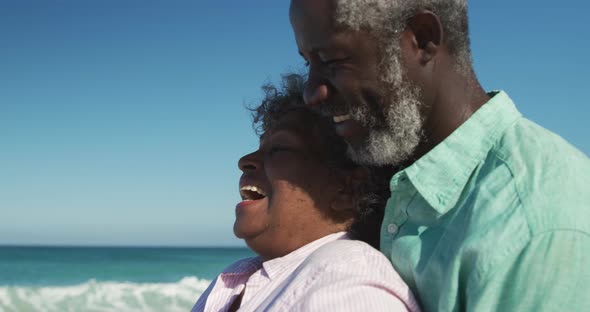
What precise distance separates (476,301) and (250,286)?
104 cm

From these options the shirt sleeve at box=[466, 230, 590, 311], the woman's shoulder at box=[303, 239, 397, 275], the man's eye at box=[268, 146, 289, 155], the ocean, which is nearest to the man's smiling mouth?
the man's eye at box=[268, 146, 289, 155]

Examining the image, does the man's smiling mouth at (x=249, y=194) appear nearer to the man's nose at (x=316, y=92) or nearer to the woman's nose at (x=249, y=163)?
the woman's nose at (x=249, y=163)

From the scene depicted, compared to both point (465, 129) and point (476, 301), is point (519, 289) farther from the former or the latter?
point (465, 129)

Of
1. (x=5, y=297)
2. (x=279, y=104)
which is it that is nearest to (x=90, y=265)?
(x=5, y=297)

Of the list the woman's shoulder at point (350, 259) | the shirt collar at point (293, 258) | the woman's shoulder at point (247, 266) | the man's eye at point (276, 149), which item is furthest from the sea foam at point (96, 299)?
the woman's shoulder at point (350, 259)

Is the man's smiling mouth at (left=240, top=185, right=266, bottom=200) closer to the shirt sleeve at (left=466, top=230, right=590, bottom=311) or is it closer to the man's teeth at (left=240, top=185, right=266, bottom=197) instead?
the man's teeth at (left=240, top=185, right=266, bottom=197)

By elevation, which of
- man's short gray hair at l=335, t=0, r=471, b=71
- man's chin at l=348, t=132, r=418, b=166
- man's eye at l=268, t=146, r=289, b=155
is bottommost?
man's chin at l=348, t=132, r=418, b=166

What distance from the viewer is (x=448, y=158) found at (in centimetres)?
203

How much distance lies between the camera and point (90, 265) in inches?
1176

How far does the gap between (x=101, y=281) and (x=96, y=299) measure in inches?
477

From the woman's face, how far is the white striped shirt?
80 mm

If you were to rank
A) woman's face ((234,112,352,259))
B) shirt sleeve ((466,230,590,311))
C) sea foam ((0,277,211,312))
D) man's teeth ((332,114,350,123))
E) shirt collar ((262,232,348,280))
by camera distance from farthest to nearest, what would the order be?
sea foam ((0,277,211,312)) < woman's face ((234,112,352,259)) < shirt collar ((262,232,348,280)) < man's teeth ((332,114,350,123)) < shirt sleeve ((466,230,590,311))

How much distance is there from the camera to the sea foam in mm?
12938

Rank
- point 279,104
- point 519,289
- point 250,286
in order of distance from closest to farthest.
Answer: point 519,289, point 250,286, point 279,104
